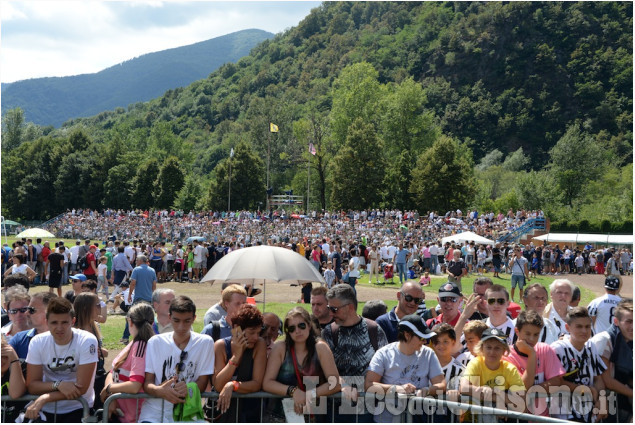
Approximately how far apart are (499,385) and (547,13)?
5804 inches

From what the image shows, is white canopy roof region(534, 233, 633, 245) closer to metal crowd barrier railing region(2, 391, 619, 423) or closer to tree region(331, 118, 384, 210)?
tree region(331, 118, 384, 210)

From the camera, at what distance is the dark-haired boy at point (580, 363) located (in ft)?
19.0

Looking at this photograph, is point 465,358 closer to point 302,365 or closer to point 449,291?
point 449,291

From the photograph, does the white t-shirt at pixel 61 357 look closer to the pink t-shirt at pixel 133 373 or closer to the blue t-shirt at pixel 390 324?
the pink t-shirt at pixel 133 373

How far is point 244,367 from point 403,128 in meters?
71.4

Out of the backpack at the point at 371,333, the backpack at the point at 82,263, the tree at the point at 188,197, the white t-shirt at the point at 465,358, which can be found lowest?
the backpack at the point at 82,263

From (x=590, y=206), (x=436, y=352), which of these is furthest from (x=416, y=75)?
(x=436, y=352)

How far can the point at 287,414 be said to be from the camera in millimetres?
5523

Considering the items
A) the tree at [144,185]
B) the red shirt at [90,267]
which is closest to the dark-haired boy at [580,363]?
the red shirt at [90,267]

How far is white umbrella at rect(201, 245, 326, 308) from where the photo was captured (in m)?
9.19

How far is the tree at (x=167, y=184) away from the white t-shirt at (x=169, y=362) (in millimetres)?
80639

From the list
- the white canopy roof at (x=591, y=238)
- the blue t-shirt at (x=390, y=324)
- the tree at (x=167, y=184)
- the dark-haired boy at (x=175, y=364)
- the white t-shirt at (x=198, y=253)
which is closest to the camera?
the dark-haired boy at (x=175, y=364)

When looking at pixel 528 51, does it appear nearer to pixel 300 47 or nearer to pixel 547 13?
pixel 547 13

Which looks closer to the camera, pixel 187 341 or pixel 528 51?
pixel 187 341
